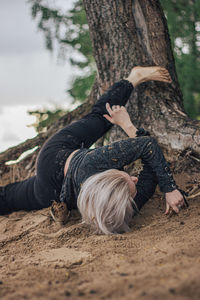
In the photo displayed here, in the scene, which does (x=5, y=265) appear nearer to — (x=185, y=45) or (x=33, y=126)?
(x=33, y=126)

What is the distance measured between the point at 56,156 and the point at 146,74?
1495 millimetres

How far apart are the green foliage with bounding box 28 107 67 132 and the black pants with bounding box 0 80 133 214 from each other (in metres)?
2.00

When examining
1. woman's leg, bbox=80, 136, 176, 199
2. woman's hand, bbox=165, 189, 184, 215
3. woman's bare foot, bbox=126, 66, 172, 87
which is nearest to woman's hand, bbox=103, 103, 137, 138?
woman's bare foot, bbox=126, 66, 172, 87

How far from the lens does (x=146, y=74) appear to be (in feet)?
12.3

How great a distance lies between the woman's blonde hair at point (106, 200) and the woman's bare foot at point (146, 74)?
1.54 metres

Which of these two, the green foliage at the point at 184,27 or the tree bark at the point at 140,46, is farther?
the green foliage at the point at 184,27

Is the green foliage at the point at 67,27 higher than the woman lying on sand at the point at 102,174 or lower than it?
higher

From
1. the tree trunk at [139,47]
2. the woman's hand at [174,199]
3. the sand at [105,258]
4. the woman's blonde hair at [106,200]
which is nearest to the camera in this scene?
the sand at [105,258]

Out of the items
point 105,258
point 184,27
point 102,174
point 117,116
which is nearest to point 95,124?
point 117,116

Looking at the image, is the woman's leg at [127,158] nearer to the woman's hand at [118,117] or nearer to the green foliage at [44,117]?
the woman's hand at [118,117]

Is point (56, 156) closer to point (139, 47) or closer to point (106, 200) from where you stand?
point (106, 200)

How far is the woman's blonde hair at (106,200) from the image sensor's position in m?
2.52

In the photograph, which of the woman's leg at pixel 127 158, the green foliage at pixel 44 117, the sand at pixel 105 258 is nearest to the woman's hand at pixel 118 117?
the woman's leg at pixel 127 158

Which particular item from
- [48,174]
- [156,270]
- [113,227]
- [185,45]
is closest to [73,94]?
[185,45]
